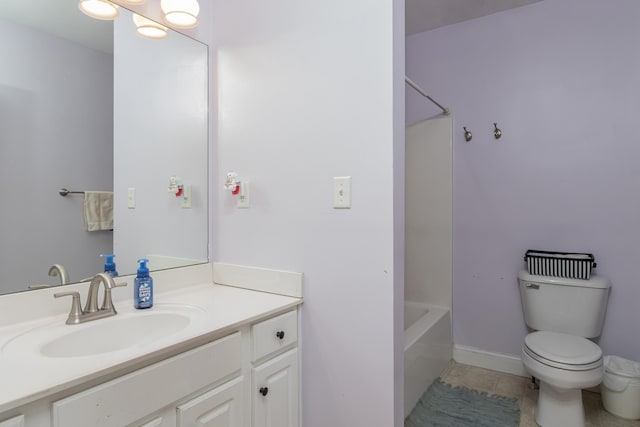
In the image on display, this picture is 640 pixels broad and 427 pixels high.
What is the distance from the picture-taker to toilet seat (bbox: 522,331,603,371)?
166 centimetres

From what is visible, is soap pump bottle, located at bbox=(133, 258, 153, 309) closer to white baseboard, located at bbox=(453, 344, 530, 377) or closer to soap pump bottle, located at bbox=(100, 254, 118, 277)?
soap pump bottle, located at bbox=(100, 254, 118, 277)

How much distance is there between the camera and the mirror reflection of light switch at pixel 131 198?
1.49 m

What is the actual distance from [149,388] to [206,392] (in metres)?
0.20

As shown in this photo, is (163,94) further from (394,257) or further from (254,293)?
(394,257)

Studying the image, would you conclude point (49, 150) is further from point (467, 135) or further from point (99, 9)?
point (467, 135)

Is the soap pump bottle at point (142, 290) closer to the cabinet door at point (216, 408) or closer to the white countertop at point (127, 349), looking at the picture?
the white countertop at point (127, 349)

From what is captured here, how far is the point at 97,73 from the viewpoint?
137 cm

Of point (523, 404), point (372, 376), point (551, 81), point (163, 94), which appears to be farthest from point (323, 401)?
point (551, 81)

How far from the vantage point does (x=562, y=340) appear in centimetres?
188

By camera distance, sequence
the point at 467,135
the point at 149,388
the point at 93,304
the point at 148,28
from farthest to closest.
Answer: the point at 467,135 < the point at 148,28 < the point at 93,304 < the point at 149,388

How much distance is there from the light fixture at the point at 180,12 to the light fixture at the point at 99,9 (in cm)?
19

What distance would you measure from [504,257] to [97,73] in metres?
2.53

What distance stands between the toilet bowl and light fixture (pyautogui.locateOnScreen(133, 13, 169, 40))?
7.74 ft

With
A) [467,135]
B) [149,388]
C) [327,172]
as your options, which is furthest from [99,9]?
[467,135]
